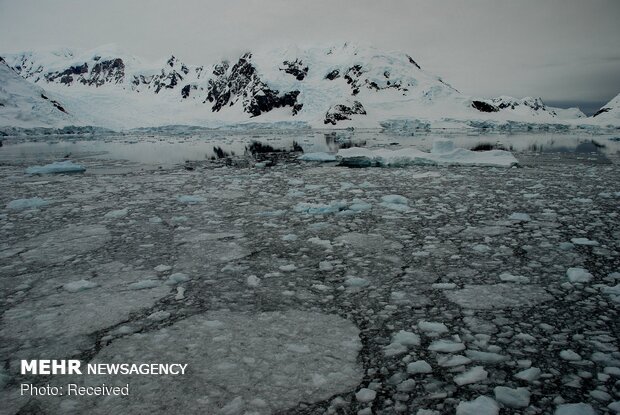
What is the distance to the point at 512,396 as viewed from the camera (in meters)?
1.66

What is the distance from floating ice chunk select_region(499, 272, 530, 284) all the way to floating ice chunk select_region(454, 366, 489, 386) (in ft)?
4.09

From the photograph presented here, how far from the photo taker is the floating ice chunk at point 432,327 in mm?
2226

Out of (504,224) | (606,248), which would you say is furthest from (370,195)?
(606,248)

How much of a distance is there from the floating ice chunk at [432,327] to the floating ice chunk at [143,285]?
1.94 meters

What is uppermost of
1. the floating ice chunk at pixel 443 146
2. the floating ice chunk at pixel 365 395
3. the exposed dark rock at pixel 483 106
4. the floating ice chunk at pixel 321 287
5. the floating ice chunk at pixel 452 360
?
the exposed dark rock at pixel 483 106

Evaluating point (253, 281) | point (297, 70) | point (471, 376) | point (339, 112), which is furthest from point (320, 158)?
point (297, 70)

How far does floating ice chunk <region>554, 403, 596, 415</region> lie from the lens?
1.55m

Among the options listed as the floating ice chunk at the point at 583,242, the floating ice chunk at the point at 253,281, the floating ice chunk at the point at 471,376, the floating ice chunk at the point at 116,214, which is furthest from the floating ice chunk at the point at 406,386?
the floating ice chunk at the point at 116,214

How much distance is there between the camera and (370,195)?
6430 millimetres

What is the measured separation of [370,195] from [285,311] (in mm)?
4175

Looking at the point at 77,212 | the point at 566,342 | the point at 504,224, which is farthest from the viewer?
the point at 77,212

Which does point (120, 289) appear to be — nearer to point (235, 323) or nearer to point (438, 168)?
point (235, 323)

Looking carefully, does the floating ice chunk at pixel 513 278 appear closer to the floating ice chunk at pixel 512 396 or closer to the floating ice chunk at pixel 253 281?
the floating ice chunk at pixel 512 396

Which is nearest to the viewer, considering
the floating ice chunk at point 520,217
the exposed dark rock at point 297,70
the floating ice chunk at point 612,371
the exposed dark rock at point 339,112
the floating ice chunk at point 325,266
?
the floating ice chunk at point 612,371
